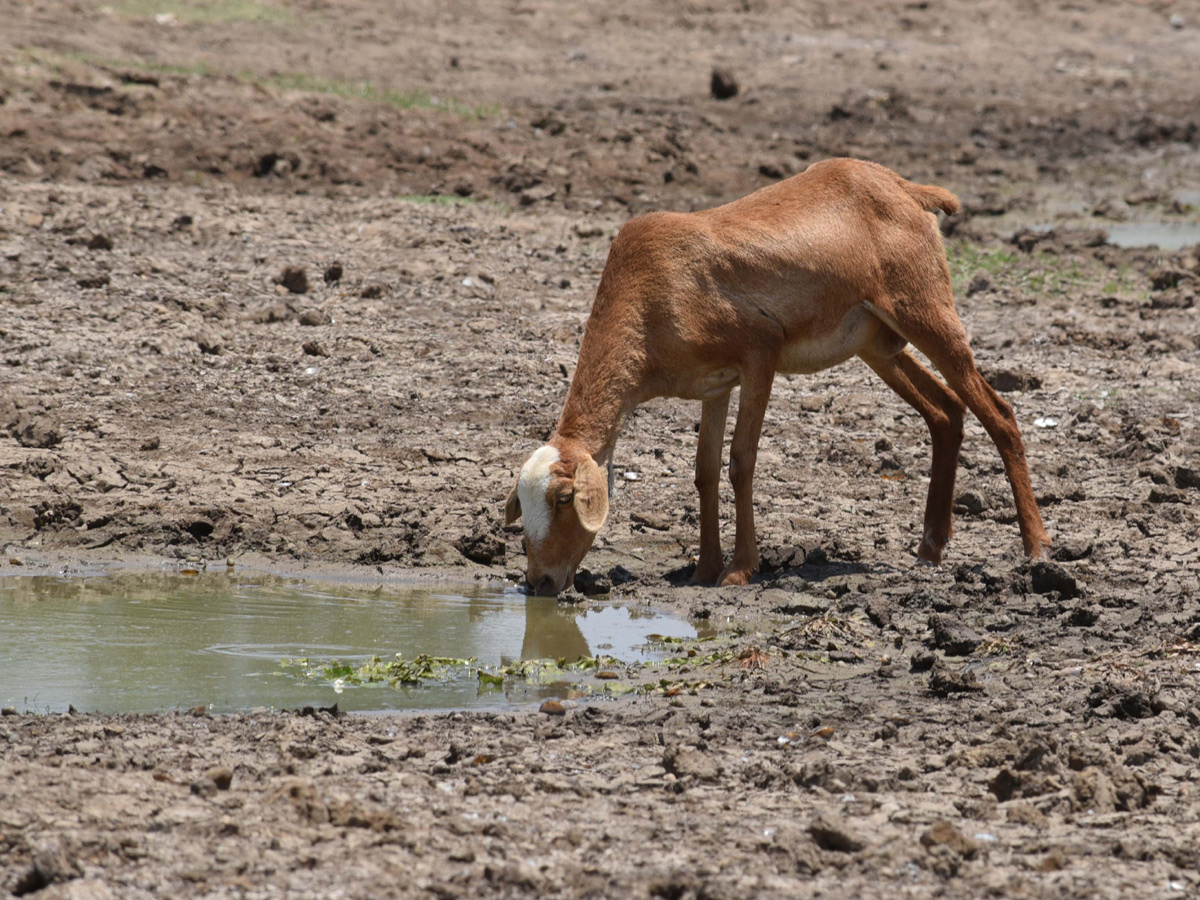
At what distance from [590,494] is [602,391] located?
0.59 metres

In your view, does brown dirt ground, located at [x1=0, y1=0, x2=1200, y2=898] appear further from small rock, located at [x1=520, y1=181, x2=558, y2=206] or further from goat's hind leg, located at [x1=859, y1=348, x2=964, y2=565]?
goat's hind leg, located at [x1=859, y1=348, x2=964, y2=565]

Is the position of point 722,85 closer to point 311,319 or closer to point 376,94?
point 376,94

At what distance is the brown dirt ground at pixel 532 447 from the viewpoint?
4.78 m

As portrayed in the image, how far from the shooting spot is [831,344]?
8547mm

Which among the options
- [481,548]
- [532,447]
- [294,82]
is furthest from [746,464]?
[294,82]

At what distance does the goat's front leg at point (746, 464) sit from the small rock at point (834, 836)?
353 cm

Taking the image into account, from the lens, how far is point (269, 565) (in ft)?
28.2

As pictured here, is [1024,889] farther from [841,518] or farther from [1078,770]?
[841,518]

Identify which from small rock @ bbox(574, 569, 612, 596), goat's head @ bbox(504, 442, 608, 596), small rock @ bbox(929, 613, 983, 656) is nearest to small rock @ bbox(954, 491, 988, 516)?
small rock @ bbox(929, 613, 983, 656)

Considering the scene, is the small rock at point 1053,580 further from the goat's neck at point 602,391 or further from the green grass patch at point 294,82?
the green grass patch at point 294,82

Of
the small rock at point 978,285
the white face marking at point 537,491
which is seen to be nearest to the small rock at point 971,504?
the white face marking at point 537,491

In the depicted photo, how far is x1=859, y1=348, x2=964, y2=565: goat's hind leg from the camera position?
8.86 metres

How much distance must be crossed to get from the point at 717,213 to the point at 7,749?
15.5ft

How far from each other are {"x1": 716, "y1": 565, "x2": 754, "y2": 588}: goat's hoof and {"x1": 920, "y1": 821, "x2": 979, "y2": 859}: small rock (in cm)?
356
